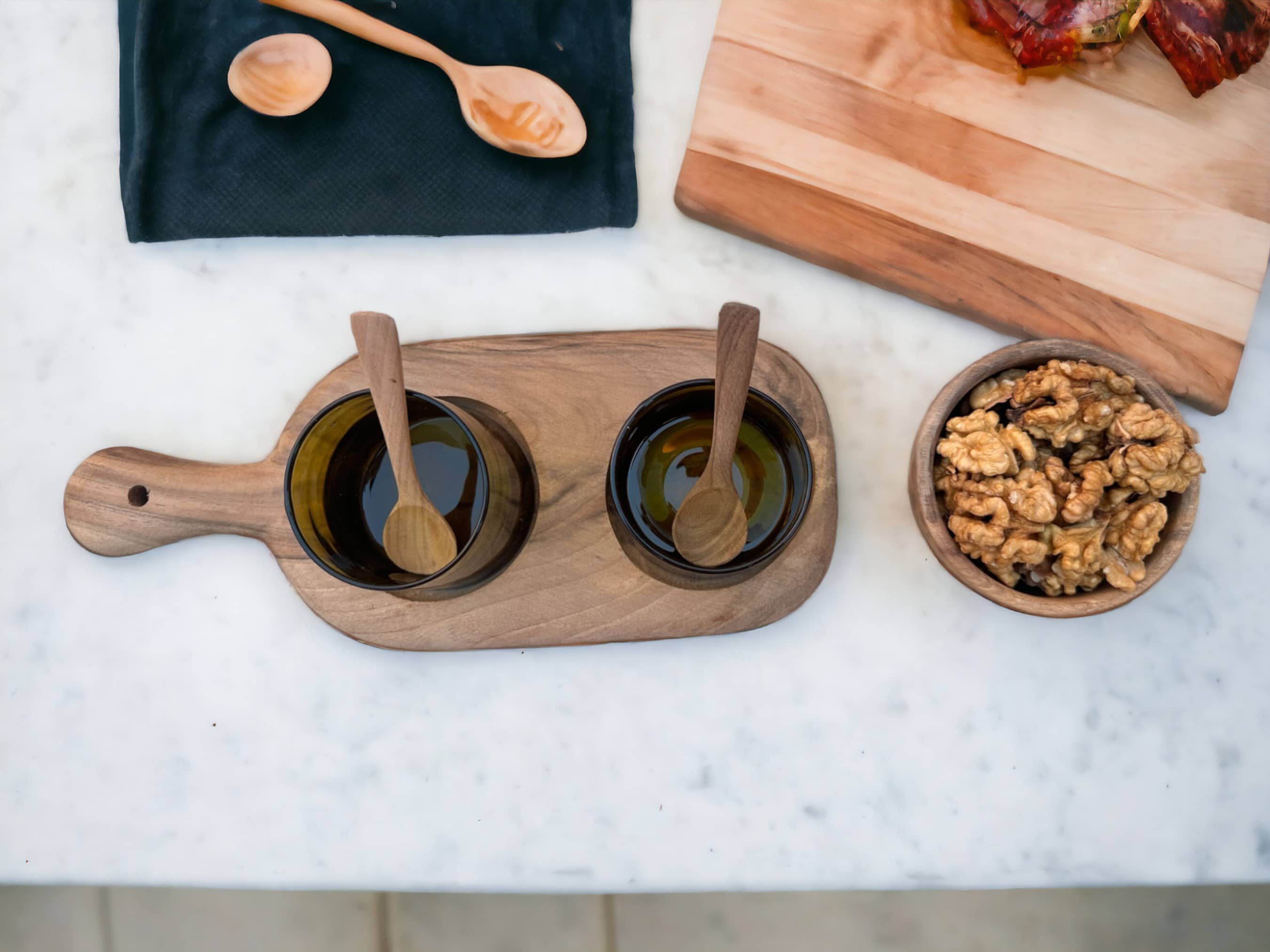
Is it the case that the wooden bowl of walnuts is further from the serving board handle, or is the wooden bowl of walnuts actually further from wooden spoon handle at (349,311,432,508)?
the serving board handle

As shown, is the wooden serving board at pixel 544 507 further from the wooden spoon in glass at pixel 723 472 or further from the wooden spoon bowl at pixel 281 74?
the wooden spoon bowl at pixel 281 74

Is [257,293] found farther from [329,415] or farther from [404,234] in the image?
[329,415]

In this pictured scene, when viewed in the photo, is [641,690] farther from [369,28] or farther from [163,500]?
[369,28]

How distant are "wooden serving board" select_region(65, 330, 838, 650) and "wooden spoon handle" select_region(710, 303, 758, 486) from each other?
0.16 m

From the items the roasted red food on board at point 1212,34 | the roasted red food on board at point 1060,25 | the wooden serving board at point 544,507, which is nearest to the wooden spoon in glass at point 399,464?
the wooden serving board at point 544,507

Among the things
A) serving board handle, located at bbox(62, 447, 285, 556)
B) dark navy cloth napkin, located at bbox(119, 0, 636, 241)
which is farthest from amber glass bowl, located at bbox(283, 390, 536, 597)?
dark navy cloth napkin, located at bbox(119, 0, 636, 241)

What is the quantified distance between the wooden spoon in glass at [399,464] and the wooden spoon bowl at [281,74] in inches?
13.8

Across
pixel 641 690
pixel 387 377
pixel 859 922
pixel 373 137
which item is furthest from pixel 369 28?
pixel 859 922

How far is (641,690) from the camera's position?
0.77m

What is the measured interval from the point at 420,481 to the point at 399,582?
8cm

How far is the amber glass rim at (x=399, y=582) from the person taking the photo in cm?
56

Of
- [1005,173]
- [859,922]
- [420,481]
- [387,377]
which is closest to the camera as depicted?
[387,377]

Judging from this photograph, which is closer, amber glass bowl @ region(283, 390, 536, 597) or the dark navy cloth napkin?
amber glass bowl @ region(283, 390, 536, 597)

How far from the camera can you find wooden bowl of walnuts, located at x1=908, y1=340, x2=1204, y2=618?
630 millimetres
